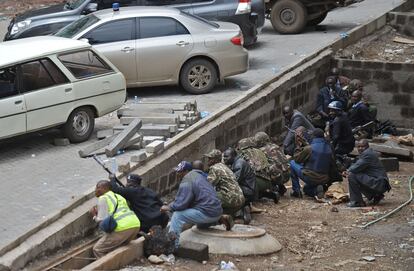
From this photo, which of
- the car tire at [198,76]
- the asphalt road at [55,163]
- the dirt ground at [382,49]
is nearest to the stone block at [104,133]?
the asphalt road at [55,163]

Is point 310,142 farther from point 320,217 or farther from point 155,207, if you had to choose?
point 155,207

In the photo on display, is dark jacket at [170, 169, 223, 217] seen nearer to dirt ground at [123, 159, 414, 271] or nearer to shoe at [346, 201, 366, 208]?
dirt ground at [123, 159, 414, 271]

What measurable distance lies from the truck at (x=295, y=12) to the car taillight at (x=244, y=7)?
298 cm

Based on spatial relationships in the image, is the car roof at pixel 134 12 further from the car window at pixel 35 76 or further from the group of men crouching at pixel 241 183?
the car window at pixel 35 76

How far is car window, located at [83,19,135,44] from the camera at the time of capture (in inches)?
587

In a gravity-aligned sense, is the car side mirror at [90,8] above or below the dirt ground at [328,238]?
above

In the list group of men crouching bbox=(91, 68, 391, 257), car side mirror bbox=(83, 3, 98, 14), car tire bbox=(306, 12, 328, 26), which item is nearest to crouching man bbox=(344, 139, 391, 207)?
group of men crouching bbox=(91, 68, 391, 257)

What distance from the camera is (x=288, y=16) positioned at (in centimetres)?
2103

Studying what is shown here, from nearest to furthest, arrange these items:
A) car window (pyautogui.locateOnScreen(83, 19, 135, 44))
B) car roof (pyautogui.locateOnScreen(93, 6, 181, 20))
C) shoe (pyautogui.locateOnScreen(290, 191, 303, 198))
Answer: shoe (pyautogui.locateOnScreen(290, 191, 303, 198)) → car window (pyautogui.locateOnScreen(83, 19, 135, 44)) → car roof (pyautogui.locateOnScreen(93, 6, 181, 20))

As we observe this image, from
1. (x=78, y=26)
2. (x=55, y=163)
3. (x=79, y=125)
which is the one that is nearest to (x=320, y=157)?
(x=79, y=125)

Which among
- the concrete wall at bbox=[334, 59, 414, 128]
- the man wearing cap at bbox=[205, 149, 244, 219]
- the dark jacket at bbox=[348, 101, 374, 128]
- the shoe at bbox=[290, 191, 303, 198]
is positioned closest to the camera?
the man wearing cap at bbox=[205, 149, 244, 219]

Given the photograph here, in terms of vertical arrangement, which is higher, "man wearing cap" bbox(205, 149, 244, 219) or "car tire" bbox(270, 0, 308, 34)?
"car tire" bbox(270, 0, 308, 34)

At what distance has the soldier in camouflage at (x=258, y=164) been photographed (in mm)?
12523

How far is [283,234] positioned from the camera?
11.6 meters
